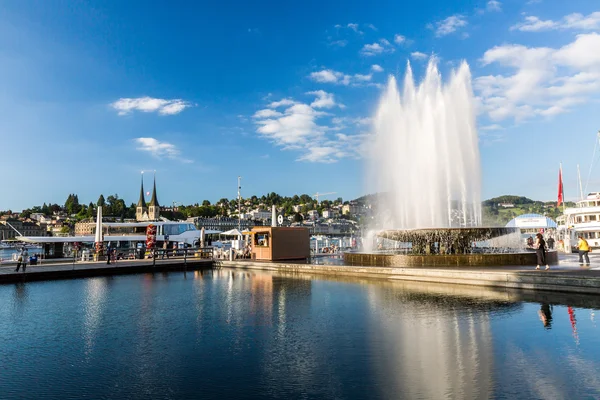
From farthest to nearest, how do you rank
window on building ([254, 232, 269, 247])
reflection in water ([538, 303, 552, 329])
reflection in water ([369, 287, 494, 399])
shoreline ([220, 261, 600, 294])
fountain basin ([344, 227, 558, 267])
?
1. window on building ([254, 232, 269, 247])
2. fountain basin ([344, 227, 558, 267])
3. shoreline ([220, 261, 600, 294])
4. reflection in water ([538, 303, 552, 329])
5. reflection in water ([369, 287, 494, 399])

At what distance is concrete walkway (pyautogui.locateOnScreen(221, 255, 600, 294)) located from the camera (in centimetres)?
1469

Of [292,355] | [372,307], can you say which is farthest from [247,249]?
[292,355]

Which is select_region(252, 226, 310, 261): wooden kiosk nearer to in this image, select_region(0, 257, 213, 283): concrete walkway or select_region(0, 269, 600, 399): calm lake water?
select_region(0, 257, 213, 283): concrete walkway

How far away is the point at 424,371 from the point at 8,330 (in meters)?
11.5

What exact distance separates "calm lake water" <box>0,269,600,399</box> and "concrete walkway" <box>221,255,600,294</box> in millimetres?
901

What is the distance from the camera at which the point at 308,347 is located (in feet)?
30.3

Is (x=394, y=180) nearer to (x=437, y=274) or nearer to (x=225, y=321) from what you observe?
(x=437, y=274)

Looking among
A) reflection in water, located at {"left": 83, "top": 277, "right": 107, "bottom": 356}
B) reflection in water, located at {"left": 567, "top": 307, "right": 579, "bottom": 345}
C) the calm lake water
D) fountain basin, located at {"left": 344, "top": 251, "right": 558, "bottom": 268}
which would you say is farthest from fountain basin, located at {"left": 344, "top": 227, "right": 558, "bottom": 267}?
reflection in water, located at {"left": 83, "top": 277, "right": 107, "bottom": 356}

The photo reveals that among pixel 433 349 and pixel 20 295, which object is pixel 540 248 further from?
pixel 20 295

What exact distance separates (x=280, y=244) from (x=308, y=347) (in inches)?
969

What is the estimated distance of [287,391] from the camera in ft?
22.2

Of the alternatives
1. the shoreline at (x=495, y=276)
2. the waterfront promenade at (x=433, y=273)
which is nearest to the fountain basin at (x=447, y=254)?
the waterfront promenade at (x=433, y=273)

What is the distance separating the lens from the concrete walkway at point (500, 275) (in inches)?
578

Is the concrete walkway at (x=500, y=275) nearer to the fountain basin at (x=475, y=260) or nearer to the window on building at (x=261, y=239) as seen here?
the fountain basin at (x=475, y=260)
